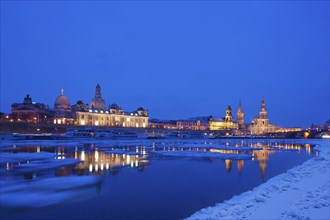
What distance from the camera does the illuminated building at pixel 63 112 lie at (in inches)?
5064

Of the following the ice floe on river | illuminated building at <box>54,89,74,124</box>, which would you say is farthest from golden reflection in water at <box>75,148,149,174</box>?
illuminated building at <box>54,89,74,124</box>

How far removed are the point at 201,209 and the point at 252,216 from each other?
171 cm

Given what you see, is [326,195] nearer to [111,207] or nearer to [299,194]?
[299,194]

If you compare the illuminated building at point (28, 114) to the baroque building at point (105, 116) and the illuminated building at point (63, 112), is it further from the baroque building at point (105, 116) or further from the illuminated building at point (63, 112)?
the baroque building at point (105, 116)

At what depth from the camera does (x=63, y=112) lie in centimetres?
13162

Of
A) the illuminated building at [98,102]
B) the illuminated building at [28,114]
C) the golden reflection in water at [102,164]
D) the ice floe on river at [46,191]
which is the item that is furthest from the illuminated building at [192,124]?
the ice floe on river at [46,191]

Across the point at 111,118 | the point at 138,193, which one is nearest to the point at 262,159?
the point at 138,193

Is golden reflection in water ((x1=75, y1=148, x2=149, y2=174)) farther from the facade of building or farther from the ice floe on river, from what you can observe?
the facade of building

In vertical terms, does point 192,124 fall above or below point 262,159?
above

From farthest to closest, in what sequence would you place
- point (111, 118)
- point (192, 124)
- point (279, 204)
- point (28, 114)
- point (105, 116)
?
point (192, 124)
point (111, 118)
point (105, 116)
point (28, 114)
point (279, 204)

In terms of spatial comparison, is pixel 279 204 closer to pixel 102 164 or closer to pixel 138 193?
pixel 138 193

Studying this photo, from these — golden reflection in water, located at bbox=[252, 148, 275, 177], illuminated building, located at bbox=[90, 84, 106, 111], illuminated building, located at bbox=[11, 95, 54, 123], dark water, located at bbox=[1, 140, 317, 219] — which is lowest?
golden reflection in water, located at bbox=[252, 148, 275, 177]

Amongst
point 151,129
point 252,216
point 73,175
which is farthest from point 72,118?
Answer: point 252,216

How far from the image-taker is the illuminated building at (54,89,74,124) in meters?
129
